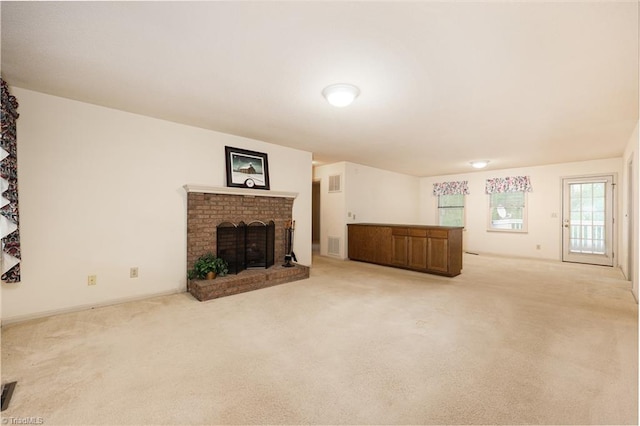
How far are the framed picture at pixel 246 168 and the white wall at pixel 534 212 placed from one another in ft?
19.7

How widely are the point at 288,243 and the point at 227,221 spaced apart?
1.17 m

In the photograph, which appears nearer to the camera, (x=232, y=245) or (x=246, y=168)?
(x=232, y=245)

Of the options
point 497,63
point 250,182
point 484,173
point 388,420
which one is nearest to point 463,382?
point 388,420

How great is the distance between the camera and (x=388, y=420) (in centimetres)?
147

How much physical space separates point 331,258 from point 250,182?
9.91 ft

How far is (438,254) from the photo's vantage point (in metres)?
4.81

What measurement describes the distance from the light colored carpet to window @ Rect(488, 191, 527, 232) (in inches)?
149

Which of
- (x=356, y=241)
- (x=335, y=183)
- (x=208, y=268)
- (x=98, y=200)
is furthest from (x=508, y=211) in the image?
(x=98, y=200)

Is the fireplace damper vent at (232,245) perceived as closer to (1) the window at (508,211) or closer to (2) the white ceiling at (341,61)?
(2) the white ceiling at (341,61)

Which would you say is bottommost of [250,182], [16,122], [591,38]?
[250,182]

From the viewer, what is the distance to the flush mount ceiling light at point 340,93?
8.55ft

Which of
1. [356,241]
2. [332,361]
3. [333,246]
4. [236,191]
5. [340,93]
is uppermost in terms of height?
[340,93]

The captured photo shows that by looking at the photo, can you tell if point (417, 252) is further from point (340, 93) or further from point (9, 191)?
point (9, 191)

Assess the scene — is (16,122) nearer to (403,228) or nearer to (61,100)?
(61,100)
